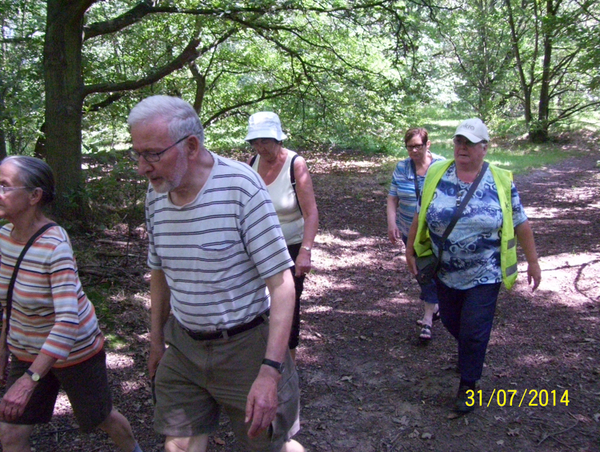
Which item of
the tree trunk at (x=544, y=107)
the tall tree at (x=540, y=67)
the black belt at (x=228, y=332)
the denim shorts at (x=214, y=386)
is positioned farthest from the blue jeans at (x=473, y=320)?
the tree trunk at (x=544, y=107)

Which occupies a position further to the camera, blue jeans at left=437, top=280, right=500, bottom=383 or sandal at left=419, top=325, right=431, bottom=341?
sandal at left=419, top=325, right=431, bottom=341

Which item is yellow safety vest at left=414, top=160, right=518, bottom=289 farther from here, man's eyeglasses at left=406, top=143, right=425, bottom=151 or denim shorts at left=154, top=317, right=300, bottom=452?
denim shorts at left=154, top=317, right=300, bottom=452

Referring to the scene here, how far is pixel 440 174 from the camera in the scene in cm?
367

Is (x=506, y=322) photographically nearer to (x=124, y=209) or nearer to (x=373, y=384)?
(x=373, y=384)

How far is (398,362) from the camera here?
14.8 feet

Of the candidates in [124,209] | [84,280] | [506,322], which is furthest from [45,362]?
[124,209]

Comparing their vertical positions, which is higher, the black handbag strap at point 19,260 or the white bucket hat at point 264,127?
the white bucket hat at point 264,127

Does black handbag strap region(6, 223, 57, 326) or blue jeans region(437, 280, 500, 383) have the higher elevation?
black handbag strap region(6, 223, 57, 326)

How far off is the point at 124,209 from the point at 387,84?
5.22 m

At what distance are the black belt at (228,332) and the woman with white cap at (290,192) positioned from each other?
1425mm

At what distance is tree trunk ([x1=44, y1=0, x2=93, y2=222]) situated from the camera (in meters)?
6.82

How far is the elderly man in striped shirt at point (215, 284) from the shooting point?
1960mm

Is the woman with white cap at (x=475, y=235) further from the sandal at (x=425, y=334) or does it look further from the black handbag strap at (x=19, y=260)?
the black handbag strap at (x=19, y=260)
